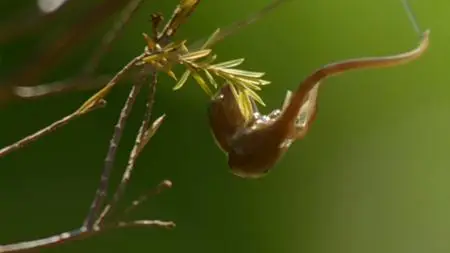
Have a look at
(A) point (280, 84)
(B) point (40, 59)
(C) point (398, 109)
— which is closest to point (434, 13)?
(C) point (398, 109)

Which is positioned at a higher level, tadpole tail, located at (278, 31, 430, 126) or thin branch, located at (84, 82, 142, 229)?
thin branch, located at (84, 82, 142, 229)

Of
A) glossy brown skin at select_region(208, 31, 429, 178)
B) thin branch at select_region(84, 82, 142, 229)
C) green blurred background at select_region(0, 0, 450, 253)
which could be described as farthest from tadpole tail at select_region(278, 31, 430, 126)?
green blurred background at select_region(0, 0, 450, 253)

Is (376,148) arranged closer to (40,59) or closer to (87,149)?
(87,149)

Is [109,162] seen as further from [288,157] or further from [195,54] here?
[288,157]

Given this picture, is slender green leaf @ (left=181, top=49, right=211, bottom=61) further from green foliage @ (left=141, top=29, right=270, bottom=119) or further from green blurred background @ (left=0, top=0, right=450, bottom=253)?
green blurred background @ (left=0, top=0, right=450, bottom=253)

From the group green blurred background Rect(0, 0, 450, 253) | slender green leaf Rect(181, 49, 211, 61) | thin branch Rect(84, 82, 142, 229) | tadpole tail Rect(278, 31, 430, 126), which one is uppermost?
slender green leaf Rect(181, 49, 211, 61)

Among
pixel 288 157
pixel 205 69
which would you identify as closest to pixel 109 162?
pixel 205 69
